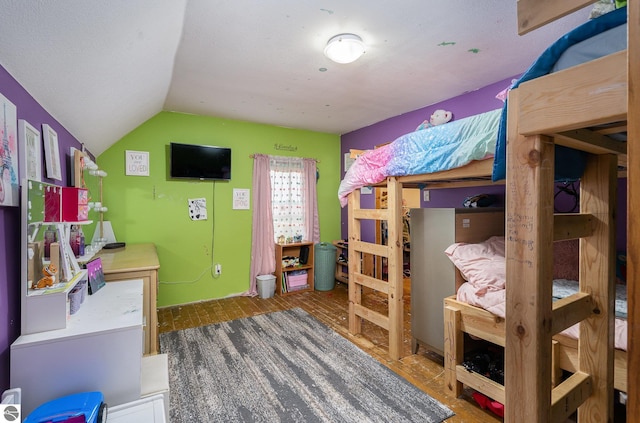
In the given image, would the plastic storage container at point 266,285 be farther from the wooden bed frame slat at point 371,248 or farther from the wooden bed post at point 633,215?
the wooden bed post at point 633,215

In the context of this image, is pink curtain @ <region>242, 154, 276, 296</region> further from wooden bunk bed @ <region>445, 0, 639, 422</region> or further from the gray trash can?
wooden bunk bed @ <region>445, 0, 639, 422</region>

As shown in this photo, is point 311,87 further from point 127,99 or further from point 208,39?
point 127,99

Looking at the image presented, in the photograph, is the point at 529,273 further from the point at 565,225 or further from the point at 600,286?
the point at 600,286

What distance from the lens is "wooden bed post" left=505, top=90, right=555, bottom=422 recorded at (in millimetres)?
782

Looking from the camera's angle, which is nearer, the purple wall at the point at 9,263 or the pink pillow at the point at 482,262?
the purple wall at the point at 9,263

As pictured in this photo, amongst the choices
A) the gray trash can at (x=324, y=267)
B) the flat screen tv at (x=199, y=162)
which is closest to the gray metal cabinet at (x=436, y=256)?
the gray trash can at (x=324, y=267)

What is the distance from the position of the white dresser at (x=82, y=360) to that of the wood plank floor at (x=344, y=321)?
5.56 feet

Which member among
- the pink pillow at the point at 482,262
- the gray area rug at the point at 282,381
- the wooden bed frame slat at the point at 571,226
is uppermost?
the wooden bed frame slat at the point at 571,226

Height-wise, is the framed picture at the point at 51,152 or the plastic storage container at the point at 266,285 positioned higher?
the framed picture at the point at 51,152

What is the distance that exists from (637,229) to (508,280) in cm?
42

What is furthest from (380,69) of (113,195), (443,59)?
(113,195)

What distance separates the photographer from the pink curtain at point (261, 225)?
13.1 ft

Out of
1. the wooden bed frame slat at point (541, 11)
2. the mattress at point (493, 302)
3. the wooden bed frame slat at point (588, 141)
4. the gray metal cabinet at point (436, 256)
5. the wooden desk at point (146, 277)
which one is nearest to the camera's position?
the wooden bed frame slat at point (541, 11)

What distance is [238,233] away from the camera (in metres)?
3.97
